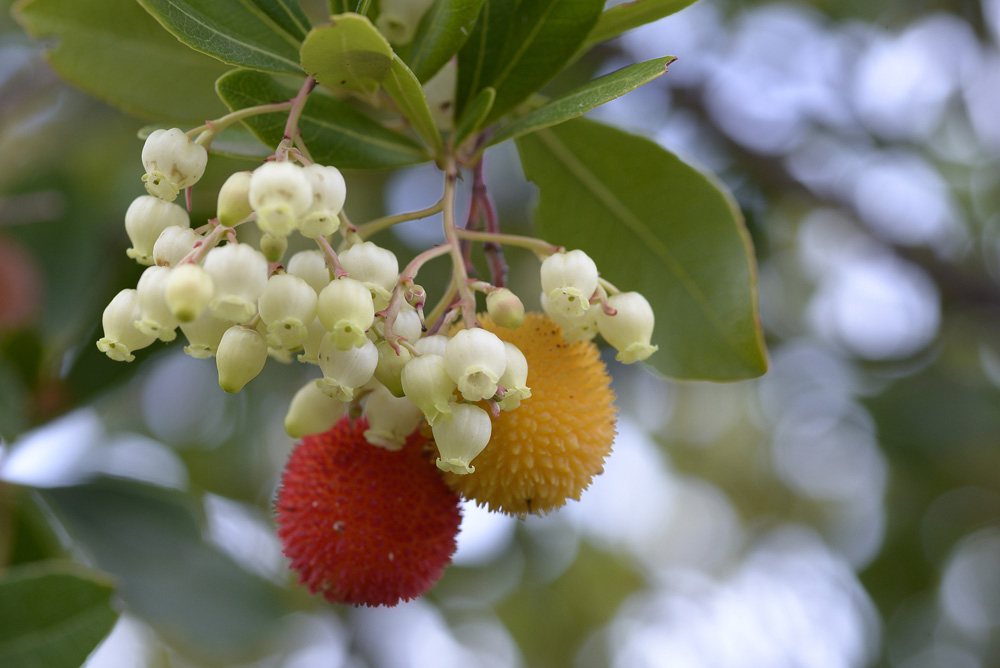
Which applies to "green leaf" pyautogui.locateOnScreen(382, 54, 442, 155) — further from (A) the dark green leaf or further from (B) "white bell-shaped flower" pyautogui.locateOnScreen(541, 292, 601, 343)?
(A) the dark green leaf

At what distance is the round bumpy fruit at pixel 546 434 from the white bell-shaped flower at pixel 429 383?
96mm

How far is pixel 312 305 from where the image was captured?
71 centimetres

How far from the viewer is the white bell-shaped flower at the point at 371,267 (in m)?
0.75

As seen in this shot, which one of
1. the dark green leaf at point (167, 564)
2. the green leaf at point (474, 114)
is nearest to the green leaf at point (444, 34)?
the green leaf at point (474, 114)

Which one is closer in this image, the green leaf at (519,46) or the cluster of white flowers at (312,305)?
the cluster of white flowers at (312,305)

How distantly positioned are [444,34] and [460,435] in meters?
0.42

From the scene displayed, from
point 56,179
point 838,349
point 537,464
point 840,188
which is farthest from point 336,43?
point 838,349

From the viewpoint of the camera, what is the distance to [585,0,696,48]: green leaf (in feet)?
3.01

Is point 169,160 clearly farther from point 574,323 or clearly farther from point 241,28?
point 574,323

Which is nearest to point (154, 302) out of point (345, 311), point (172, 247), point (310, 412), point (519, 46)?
point (172, 247)

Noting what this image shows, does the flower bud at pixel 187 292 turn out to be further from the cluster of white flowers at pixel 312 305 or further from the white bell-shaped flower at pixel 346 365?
the white bell-shaped flower at pixel 346 365

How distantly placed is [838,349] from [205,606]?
2.39 meters

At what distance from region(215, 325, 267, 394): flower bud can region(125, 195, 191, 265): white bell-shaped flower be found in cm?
12

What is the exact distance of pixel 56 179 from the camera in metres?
2.17
